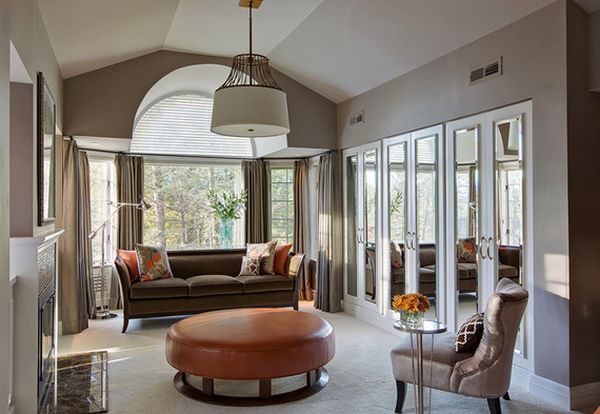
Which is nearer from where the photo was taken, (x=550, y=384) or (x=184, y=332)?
(x=550, y=384)

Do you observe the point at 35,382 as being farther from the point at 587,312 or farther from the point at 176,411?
the point at 587,312

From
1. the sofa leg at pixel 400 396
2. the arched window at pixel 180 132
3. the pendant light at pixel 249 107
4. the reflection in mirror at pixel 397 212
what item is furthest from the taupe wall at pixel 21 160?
the arched window at pixel 180 132

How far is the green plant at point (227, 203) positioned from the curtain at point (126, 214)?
109 centimetres

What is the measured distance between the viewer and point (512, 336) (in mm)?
3191

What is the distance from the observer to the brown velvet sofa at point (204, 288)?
229 inches

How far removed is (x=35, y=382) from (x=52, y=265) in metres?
1.24

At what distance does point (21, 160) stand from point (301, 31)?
10.7 feet

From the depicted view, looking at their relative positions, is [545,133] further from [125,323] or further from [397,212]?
[125,323]

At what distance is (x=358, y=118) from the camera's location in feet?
21.2

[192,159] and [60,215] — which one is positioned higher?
[192,159]

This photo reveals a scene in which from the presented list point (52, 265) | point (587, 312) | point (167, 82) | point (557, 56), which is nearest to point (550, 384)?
point (587, 312)

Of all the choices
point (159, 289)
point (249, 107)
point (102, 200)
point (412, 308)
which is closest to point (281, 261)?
point (159, 289)

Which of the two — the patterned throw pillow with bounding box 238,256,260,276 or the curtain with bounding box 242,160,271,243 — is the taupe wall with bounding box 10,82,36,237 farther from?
the curtain with bounding box 242,160,271,243

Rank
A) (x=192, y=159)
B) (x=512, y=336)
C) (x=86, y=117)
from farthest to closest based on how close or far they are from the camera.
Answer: (x=192, y=159)
(x=86, y=117)
(x=512, y=336)
